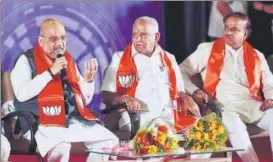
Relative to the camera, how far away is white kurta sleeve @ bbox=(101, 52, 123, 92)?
375 cm

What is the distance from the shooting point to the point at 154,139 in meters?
3.64

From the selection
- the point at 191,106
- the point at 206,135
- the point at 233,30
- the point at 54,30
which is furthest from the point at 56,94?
the point at 233,30

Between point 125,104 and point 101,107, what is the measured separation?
0.52ft

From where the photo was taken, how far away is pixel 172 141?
3689 millimetres

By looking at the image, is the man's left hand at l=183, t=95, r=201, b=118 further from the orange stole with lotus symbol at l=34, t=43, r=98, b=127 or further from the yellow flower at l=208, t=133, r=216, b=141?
the orange stole with lotus symbol at l=34, t=43, r=98, b=127

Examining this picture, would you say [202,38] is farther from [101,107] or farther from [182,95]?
[101,107]

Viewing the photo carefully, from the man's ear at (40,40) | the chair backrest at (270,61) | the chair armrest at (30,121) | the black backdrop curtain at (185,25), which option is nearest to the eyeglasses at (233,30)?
the black backdrop curtain at (185,25)

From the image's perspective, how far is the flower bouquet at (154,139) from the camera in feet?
11.8

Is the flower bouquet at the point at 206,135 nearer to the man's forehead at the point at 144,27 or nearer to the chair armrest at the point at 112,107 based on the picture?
the chair armrest at the point at 112,107

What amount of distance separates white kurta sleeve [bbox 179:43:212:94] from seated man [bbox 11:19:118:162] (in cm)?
61

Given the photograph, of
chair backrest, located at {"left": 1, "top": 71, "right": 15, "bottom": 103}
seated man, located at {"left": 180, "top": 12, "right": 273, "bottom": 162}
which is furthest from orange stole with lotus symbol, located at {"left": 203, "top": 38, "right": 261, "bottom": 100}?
chair backrest, located at {"left": 1, "top": 71, "right": 15, "bottom": 103}

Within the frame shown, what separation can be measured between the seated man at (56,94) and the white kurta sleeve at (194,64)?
611 mm

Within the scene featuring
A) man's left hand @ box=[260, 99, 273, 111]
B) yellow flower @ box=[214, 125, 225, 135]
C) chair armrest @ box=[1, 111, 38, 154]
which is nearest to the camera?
chair armrest @ box=[1, 111, 38, 154]

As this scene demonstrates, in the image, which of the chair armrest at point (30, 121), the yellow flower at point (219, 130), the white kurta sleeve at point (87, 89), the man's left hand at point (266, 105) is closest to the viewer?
the chair armrest at point (30, 121)
